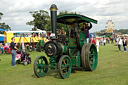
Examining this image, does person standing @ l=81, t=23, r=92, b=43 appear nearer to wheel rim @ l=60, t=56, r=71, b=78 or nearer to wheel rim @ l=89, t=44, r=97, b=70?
wheel rim @ l=89, t=44, r=97, b=70

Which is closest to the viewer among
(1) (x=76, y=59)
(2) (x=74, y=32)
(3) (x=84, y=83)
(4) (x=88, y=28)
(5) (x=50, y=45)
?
(3) (x=84, y=83)

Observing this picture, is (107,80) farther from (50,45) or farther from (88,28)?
(88,28)

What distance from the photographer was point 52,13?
6605mm

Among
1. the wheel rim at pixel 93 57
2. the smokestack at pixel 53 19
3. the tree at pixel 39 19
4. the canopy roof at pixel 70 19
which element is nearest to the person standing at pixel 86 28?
the canopy roof at pixel 70 19

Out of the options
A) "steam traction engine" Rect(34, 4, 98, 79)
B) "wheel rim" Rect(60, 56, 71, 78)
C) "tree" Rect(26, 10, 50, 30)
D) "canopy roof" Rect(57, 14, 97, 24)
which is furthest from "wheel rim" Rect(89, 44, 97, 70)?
"tree" Rect(26, 10, 50, 30)

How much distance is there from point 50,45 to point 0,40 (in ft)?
59.0

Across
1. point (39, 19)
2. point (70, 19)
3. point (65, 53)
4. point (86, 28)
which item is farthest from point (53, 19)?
point (39, 19)

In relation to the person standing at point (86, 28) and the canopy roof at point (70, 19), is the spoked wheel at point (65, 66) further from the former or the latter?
the person standing at point (86, 28)

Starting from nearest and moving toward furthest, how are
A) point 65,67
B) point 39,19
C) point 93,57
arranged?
1. point 65,67
2. point 93,57
3. point 39,19

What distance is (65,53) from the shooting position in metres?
7.09

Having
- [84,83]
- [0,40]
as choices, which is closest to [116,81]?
[84,83]

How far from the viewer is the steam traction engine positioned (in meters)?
6.51

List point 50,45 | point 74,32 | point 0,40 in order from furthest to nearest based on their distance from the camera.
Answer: point 0,40 < point 74,32 < point 50,45

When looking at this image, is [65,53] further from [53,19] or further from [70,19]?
[70,19]
